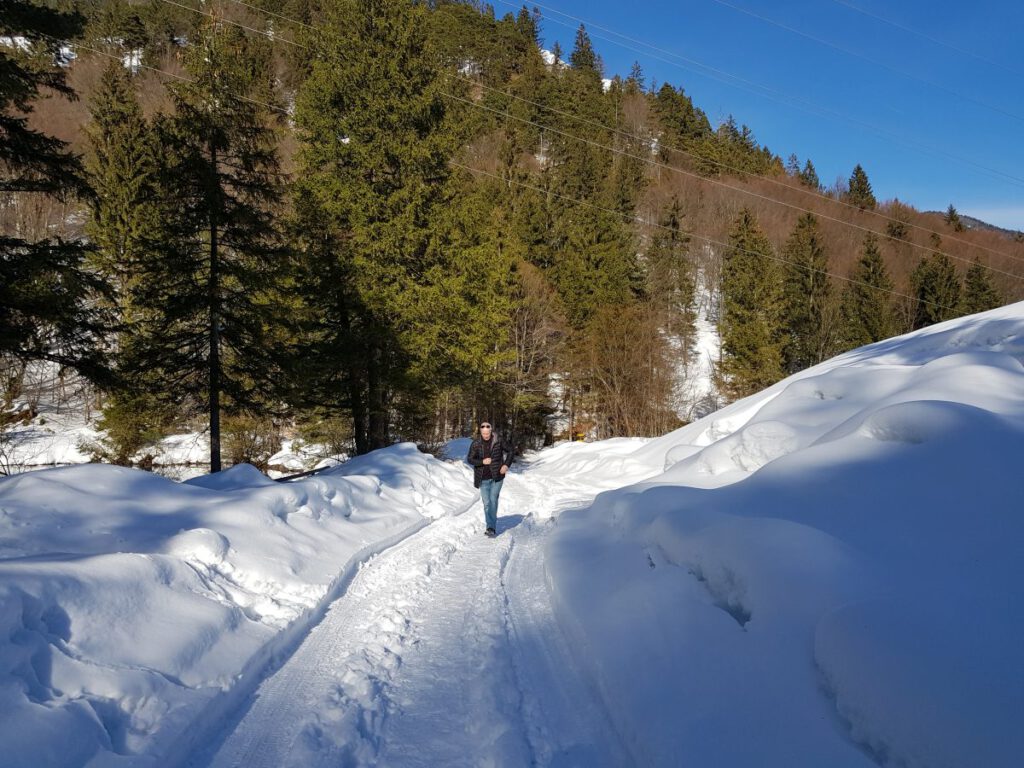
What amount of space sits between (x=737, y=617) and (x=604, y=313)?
27.2 meters

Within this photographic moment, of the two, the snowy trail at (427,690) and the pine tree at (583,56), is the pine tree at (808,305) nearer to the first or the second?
the snowy trail at (427,690)

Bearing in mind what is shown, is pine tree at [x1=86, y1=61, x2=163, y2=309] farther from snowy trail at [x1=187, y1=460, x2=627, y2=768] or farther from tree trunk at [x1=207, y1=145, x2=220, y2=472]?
snowy trail at [x1=187, y1=460, x2=627, y2=768]

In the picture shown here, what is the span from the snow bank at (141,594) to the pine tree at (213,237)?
6780 mm

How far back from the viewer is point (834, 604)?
9.77 feet

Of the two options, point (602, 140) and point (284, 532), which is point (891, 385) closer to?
point (284, 532)

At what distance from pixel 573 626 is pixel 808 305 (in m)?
42.0

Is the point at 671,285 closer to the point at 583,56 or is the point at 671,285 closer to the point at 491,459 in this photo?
the point at 491,459

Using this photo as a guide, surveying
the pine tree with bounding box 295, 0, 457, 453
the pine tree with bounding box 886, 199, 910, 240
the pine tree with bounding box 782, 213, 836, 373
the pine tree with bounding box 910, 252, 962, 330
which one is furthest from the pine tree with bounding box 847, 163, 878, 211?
the pine tree with bounding box 295, 0, 457, 453

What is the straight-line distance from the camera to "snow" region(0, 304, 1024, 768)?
8.14ft

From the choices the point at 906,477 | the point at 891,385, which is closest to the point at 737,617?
the point at 906,477

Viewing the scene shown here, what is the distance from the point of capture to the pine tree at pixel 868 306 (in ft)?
129

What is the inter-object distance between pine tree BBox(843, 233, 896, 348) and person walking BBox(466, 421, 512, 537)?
39.7 m

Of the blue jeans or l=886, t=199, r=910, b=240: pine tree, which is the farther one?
l=886, t=199, r=910, b=240: pine tree

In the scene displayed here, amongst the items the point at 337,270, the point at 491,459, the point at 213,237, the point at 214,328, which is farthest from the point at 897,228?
the point at 214,328
